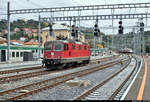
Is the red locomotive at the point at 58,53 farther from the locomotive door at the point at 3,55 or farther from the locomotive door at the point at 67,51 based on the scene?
the locomotive door at the point at 3,55

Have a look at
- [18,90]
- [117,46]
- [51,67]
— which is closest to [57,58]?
[51,67]

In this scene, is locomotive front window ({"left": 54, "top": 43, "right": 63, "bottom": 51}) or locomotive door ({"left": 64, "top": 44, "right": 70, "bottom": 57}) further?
locomotive door ({"left": 64, "top": 44, "right": 70, "bottom": 57})

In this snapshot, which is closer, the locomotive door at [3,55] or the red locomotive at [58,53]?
the red locomotive at [58,53]

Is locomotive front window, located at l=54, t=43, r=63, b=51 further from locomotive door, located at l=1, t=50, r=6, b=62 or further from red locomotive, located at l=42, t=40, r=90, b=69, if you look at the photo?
locomotive door, located at l=1, t=50, r=6, b=62

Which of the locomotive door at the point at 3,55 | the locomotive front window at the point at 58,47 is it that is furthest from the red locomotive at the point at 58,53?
the locomotive door at the point at 3,55

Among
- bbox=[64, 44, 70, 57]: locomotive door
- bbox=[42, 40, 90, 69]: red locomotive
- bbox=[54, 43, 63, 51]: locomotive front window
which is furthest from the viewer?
bbox=[64, 44, 70, 57]: locomotive door

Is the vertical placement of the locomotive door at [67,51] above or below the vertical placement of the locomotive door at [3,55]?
above

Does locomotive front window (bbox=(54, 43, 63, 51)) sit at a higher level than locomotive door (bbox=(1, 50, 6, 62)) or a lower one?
higher

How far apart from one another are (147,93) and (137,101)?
1863 millimetres

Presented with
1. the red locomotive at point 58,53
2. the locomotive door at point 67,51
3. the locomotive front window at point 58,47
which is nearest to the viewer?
the red locomotive at point 58,53

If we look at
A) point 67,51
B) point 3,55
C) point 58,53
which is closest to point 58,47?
point 58,53

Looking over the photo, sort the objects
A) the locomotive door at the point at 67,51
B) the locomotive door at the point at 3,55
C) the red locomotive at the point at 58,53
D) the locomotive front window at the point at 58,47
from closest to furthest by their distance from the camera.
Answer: the red locomotive at the point at 58,53, the locomotive front window at the point at 58,47, the locomotive door at the point at 67,51, the locomotive door at the point at 3,55

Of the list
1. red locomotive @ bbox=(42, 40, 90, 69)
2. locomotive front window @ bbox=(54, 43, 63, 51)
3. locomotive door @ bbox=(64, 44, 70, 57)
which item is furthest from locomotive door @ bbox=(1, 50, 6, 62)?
locomotive front window @ bbox=(54, 43, 63, 51)

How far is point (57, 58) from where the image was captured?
21.2 m
